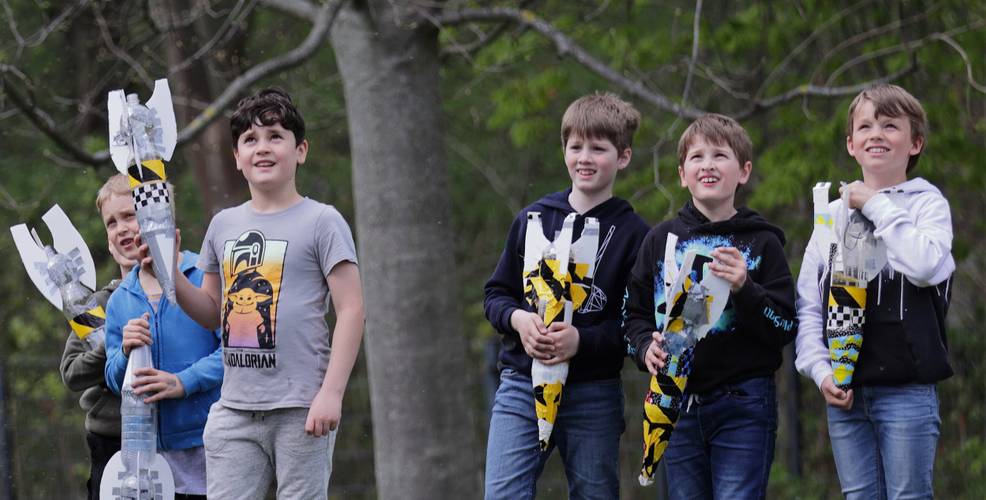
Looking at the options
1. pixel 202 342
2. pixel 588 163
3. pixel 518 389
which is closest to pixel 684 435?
pixel 518 389

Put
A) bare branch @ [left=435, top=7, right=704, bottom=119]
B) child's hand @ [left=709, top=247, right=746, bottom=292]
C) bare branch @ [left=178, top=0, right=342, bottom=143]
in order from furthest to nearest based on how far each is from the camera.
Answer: bare branch @ [left=435, top=7, right=704, bottom=119] < bare branch @ [left=178, top=0, right=342, bottom=143] < child's hand @ [left=709, top=247, right=746, bottom=292]

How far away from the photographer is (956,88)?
374 inches

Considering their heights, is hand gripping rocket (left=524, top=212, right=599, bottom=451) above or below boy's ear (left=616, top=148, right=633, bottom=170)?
below

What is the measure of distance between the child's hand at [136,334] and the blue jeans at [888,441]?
2.20 metres

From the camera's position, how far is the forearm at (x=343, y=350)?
4.05 m

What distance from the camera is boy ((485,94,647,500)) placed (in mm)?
4227

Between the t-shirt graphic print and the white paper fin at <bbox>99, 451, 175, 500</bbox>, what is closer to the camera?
the t-shirt graphic print

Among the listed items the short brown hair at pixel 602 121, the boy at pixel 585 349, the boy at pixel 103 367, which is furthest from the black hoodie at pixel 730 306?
the boy at pixel 103 367

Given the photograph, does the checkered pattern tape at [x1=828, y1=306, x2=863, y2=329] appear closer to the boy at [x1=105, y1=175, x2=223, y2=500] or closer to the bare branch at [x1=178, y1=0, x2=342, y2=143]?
the boy at [x1=105, y1=175, x2=223, y2=500]

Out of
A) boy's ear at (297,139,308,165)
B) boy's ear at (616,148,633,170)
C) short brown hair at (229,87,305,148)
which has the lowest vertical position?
boy's ear at (616,148,633,170)

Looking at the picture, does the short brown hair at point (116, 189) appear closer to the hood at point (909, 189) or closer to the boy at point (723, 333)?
A: the boy at point (723, 333)

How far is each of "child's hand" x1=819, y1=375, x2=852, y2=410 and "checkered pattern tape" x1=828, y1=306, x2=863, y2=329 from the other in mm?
178

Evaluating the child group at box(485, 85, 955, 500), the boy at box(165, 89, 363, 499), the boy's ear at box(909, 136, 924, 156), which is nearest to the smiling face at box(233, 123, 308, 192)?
the boy at box(165, 89, 363, 499)

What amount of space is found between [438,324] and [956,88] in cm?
440
